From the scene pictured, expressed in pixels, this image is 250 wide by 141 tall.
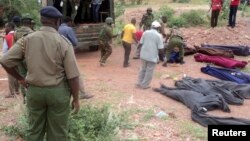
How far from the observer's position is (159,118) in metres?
7.20

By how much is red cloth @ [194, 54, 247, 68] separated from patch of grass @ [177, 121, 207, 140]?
17.0 ft

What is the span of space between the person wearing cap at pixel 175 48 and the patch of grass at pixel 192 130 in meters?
5.11

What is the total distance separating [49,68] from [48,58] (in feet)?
0.34

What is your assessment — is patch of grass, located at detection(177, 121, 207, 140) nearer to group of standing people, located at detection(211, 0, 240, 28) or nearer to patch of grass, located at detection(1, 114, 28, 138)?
patch of grass, located at detection(1, 114, 28, 138)

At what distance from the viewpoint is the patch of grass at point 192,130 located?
639 cm

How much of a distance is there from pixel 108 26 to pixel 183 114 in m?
4.72

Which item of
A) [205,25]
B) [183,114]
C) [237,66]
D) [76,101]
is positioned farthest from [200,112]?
[205,25]

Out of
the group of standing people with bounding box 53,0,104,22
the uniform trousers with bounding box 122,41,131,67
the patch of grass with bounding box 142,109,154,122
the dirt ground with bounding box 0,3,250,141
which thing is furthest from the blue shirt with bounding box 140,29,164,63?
the group of standing people with bounding box 53,0,104,22

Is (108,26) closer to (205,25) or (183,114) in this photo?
(183,114)

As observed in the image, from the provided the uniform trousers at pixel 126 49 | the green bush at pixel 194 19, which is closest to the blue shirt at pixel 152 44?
the uniform trousers at pixel 126 49

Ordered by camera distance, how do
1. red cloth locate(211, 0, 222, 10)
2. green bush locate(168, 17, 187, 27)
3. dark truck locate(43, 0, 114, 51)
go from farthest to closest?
green bush locate(168, 17, 187, 27)
red cloth locate(211, 0, 222, 10)
dark truck locate(43, 0, 114, 51)

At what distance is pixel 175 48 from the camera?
12164 mm

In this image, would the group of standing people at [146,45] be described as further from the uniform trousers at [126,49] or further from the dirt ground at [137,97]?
the dirt ground at [137,97]

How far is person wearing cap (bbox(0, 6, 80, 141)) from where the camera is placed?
13.9ft
